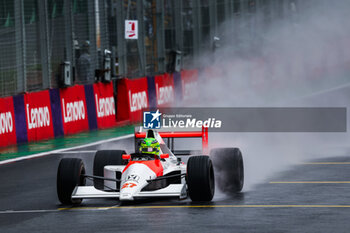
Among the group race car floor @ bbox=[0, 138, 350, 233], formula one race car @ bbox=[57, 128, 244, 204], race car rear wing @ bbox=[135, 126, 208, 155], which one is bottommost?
race car floor @ bbox=[0, 138, 350, 233]

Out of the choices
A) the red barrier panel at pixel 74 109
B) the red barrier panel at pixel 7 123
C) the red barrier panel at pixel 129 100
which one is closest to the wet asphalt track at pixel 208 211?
the red barrier panel at pixel 7 123

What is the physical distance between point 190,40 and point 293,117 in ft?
38.0

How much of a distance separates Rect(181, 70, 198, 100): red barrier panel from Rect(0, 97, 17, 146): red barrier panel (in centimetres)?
1305

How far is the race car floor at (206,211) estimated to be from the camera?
10695 millimetres

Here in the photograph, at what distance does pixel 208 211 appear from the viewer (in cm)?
1173

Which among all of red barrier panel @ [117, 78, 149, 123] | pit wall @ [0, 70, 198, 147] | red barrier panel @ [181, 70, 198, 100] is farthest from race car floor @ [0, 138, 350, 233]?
red barrier panel @ [181, 70, 198, 100]

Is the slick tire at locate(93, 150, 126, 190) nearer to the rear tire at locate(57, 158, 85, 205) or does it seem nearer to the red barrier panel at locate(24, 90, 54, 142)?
the rear tire at locate(57, 158, 85, 205)

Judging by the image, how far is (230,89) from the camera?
37.8 m

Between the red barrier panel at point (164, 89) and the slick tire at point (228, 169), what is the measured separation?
56.2 ft

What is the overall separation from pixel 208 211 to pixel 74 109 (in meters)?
13.3

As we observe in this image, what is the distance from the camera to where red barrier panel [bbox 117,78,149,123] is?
28.0 meters

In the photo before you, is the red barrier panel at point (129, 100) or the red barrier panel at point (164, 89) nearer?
the red barrier panel at point (129, 100)

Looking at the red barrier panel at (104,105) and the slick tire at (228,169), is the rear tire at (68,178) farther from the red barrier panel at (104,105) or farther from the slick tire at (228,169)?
the red barrier panel at (104,105)

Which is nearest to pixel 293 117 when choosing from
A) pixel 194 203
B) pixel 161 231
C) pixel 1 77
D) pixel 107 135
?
pixel 107 135
